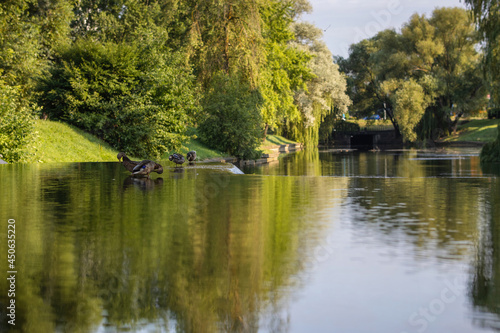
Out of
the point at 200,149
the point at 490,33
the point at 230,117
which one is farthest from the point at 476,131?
the point at 490,33

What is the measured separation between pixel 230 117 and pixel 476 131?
43235 millimetres

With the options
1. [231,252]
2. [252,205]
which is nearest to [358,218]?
[252,205]

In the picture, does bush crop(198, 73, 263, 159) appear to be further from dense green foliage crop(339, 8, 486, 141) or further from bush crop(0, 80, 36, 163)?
dense green foliage crop(339, 8, 486, 141)

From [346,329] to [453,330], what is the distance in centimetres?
65

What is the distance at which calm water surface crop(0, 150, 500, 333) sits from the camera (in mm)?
3744

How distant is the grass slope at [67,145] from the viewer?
22750 mm

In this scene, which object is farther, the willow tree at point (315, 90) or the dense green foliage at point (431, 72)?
the dense green foliage at point (431, 72)

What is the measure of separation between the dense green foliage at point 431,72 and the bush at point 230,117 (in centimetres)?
3316

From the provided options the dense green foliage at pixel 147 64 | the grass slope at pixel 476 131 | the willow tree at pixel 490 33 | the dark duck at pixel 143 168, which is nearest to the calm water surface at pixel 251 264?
the dark duck at pixel 143 168

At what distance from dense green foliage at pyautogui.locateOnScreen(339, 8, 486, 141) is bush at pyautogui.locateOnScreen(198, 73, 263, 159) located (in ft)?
109

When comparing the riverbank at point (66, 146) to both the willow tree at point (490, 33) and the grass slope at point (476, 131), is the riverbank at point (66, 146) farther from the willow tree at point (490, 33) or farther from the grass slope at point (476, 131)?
the grass slope at point (476, 131)

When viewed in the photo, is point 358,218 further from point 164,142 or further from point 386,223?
point 164,142

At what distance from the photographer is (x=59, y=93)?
2706 cm

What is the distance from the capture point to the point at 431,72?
227 feet
